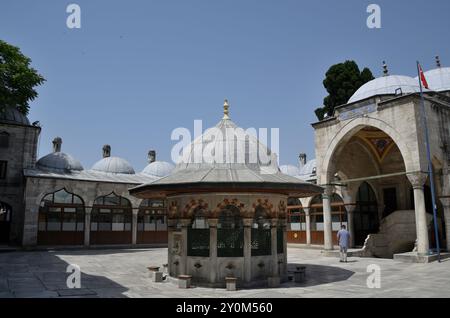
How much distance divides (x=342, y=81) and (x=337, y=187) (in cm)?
1707

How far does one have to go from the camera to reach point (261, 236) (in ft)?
36.3

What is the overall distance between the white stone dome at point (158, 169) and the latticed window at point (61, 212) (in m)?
10.5

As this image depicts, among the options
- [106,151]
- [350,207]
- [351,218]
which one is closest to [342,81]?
[350,207]

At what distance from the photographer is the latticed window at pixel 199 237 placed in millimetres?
10695

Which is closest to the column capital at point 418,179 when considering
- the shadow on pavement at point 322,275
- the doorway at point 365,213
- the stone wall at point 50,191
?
the shadow on pavement at point 322,275

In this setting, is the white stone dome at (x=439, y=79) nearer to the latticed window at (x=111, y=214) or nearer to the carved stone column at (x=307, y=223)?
the carved stone column at (x=307, y=223)

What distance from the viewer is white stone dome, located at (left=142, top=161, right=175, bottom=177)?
3556 centimetres

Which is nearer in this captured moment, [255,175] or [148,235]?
[255,175]

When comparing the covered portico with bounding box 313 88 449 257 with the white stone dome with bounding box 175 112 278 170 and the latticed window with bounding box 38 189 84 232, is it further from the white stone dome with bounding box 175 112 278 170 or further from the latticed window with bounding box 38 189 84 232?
the latticed window with bounding box 38 189 84 232

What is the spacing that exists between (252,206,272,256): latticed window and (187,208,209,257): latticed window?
1399 mm

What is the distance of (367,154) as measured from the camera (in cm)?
2333
